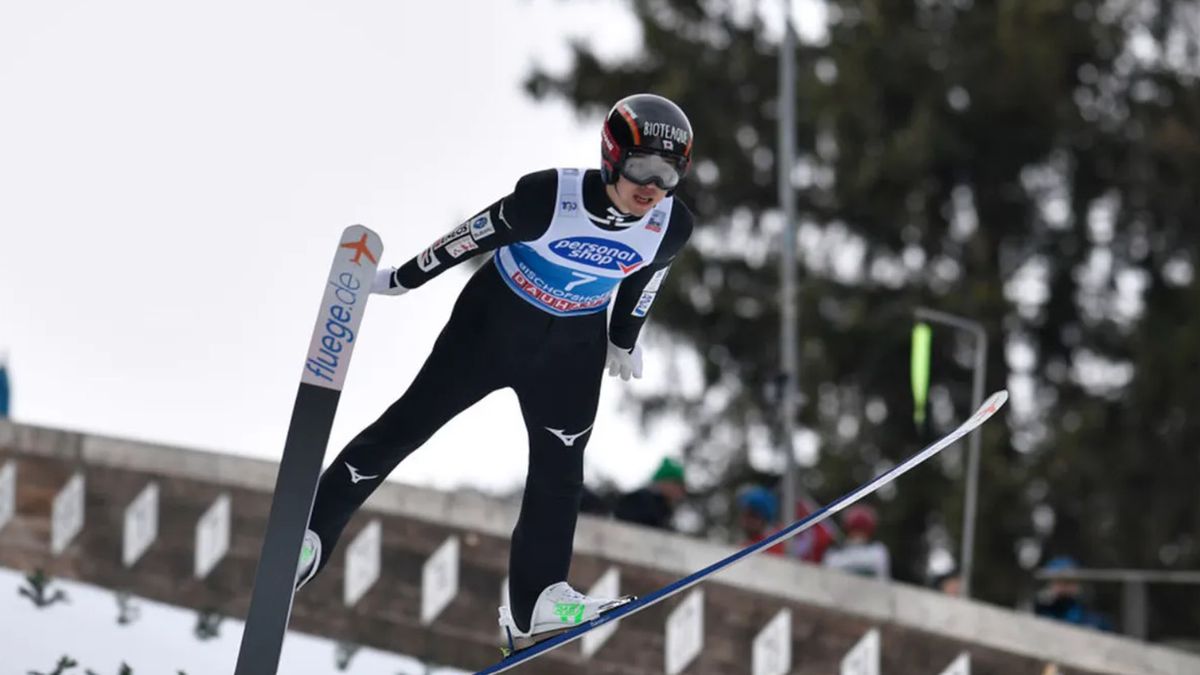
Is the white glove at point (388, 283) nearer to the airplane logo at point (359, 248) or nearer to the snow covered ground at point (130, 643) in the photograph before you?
the airplane logo at point (359, 248)

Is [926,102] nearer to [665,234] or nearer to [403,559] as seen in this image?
[403,559]

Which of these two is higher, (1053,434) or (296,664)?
(1053,434)

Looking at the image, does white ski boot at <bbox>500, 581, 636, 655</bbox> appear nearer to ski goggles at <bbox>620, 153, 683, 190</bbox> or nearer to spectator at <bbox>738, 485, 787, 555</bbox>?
ski goggles at <bbox>620, 153, 683, 190</bbox>

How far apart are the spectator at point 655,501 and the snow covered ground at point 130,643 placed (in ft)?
4.47

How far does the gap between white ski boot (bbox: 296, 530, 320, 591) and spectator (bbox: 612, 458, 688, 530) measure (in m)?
4.03

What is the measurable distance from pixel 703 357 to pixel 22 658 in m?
18.5

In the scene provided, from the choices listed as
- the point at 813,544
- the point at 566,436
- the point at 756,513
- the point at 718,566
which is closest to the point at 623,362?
the point at 566,436

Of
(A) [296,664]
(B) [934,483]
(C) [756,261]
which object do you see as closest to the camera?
(A) [296,664]

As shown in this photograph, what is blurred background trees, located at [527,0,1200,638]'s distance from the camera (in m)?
24.8

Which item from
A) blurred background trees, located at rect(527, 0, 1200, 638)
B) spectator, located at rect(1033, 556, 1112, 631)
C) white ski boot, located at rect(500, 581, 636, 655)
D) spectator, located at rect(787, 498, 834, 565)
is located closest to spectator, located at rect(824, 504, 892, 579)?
spectator, located at rect(787, 498, 834, 565)

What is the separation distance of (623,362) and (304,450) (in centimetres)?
115

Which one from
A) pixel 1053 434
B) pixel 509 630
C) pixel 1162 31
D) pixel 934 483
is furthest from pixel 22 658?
pixel 1162 31

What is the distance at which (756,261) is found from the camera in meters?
27.4

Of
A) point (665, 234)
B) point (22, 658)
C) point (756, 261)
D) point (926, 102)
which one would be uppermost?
point (926, 102)
